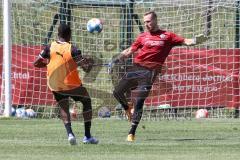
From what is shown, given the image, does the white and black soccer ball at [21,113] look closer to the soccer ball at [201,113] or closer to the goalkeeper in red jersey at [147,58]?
the soccer ball at [201,113]

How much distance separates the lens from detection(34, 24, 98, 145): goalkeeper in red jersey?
13.3 m

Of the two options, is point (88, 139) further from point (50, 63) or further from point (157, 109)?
point (157, 109)

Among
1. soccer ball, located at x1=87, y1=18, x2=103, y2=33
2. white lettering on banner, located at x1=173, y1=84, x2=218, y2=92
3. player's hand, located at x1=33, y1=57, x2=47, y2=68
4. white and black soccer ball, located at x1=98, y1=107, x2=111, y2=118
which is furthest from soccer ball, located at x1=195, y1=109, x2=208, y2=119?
player's hand, located at x1=33, y1=57, x2=47, y2=68

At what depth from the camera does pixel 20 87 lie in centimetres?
2034

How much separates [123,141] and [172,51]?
21.9 feet

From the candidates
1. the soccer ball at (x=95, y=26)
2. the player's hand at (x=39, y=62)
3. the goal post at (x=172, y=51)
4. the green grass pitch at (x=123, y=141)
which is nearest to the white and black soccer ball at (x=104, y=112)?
the green grass pitch at (x=123, y=141)

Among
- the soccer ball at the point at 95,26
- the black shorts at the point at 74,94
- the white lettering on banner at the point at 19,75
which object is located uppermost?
the soccer ball at the point at 95,26

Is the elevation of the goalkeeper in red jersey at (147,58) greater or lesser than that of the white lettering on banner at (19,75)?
greater

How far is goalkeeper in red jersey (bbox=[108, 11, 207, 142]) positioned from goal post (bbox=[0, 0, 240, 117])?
494 centimetres

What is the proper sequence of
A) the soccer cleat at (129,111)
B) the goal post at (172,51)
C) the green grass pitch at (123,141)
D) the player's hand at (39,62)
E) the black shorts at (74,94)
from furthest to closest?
the goal post at (172,51) < the soccer cleat at (129,111) < the player's hand at (39,62) < the black shorts at (74,94) < the green grass pitch at (123,141)

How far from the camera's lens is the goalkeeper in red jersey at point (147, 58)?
1434 centimetres

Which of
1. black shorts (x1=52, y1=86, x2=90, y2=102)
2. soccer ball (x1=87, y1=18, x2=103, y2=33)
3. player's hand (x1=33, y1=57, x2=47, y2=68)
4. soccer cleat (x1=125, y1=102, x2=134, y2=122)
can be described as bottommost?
soccer cleat (x1=125, y1=102, x2=134, y2=122)

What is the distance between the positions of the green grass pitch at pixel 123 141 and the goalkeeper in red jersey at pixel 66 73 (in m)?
0.52

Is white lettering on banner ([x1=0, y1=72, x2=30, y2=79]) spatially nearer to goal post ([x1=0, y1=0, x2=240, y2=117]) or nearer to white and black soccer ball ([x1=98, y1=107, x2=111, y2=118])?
goal post ([x1=0, y1=0, x2=240, y2=117])
